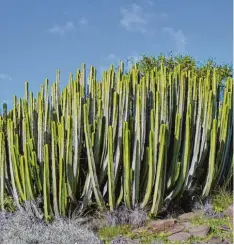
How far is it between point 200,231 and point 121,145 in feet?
5.19

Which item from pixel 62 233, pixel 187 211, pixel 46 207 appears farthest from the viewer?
pixel 187 211

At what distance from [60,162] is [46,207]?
0.74 meters

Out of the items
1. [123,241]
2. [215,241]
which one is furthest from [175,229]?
[123,241]

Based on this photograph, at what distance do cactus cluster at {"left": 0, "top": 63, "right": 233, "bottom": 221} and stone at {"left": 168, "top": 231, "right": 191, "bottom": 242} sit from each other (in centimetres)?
58

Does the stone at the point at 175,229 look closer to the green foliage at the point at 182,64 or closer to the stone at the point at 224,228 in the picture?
the stone at the point at 224,228

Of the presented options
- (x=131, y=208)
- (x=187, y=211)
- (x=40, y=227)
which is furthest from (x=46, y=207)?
(x=187, y=211)

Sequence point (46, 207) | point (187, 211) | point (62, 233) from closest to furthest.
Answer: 1. point (62, 233)
2. point (46, 207)
3. point (187, 211)

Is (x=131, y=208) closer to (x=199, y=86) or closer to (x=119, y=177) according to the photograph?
(x=119, y=177)

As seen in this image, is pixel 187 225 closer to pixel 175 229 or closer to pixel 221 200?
pixel 175 229

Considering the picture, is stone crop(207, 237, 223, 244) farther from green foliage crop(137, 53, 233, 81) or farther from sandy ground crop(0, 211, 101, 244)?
green foliage crop(137, 53, 233, 81)

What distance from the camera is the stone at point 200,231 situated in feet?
20.9

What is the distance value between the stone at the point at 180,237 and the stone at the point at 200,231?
0.27ft

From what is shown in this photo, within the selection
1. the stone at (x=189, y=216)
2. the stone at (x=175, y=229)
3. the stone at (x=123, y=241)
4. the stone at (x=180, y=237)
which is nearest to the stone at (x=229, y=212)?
the stone at (x=189, y=216)

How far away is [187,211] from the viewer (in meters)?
7.47
